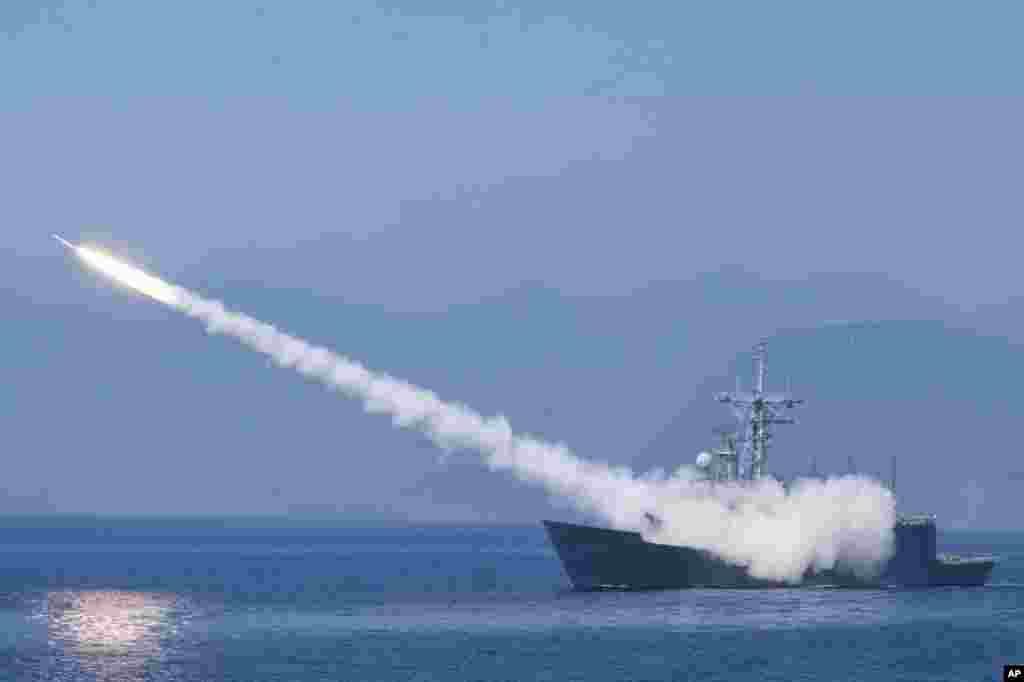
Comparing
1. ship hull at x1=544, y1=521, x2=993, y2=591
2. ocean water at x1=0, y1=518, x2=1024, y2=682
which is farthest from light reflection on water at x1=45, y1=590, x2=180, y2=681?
ship hull at x1=544, y1=521, x2=993, y2=591

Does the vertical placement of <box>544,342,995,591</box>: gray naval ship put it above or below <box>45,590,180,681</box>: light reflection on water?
above

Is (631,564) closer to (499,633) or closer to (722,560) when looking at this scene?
(722,560)

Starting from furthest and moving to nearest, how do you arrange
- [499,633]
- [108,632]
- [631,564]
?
[631,564] < [108,632] < [499,633]

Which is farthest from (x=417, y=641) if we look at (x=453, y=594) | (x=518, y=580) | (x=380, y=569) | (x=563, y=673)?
(x=380, y=569)

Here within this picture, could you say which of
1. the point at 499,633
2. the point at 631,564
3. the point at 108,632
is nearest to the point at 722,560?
the point at 631,564

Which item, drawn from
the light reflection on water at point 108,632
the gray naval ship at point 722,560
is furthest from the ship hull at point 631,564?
the light reflection on water at point 108,632

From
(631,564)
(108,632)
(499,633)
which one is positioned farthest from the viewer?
(631,564)

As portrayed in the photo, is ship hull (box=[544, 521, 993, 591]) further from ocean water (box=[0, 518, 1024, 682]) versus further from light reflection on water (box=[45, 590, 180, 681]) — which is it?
light reflection on water (box=[45, 590, 180, 681])

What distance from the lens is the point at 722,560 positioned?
12400 cm

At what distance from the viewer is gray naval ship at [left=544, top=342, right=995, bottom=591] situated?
12100cm

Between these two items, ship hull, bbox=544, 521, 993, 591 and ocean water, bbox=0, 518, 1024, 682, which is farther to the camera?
ship hull, bbox=544, 521, 993, 591

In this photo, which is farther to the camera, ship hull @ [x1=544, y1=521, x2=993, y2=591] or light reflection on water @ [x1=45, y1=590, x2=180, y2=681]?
ship hull @ [x1=544, y1=521, x2=993, y2=591]

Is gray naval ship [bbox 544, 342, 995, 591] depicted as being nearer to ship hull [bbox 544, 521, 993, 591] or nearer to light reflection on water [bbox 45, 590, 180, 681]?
ship hull [bbox 544, 521, 993, 591]

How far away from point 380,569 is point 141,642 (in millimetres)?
89113
